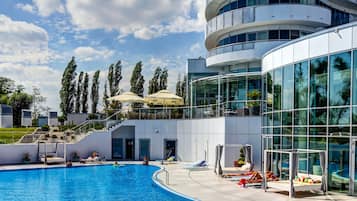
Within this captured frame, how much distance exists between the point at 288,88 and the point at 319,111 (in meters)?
2.68

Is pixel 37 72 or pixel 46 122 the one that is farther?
pixel 46 122

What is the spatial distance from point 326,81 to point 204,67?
18.2 meters

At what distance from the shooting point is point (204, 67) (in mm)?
33875

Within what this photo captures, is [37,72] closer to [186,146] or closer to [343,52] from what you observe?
[186,146]

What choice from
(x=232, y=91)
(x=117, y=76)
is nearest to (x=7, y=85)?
(x=117, y=76)

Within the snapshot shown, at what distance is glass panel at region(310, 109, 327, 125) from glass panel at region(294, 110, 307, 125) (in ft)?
1.62

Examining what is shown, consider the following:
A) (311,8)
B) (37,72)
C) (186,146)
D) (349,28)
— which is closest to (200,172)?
(186,146)

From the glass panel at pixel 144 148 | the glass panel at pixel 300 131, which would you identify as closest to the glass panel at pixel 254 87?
the glass panel at pixel 300 131

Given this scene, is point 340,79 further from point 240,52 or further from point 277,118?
point 240,52

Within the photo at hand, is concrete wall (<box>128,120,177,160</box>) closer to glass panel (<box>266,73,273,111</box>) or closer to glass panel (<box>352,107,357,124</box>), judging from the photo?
glass panel (<box>266,73,273,111</box>)

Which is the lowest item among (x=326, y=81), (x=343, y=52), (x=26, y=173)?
(x=26, y=173)

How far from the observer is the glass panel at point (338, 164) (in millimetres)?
15258

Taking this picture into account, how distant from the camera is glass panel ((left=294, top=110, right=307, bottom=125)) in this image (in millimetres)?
17516

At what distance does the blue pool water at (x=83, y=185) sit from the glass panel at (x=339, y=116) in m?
6.93
